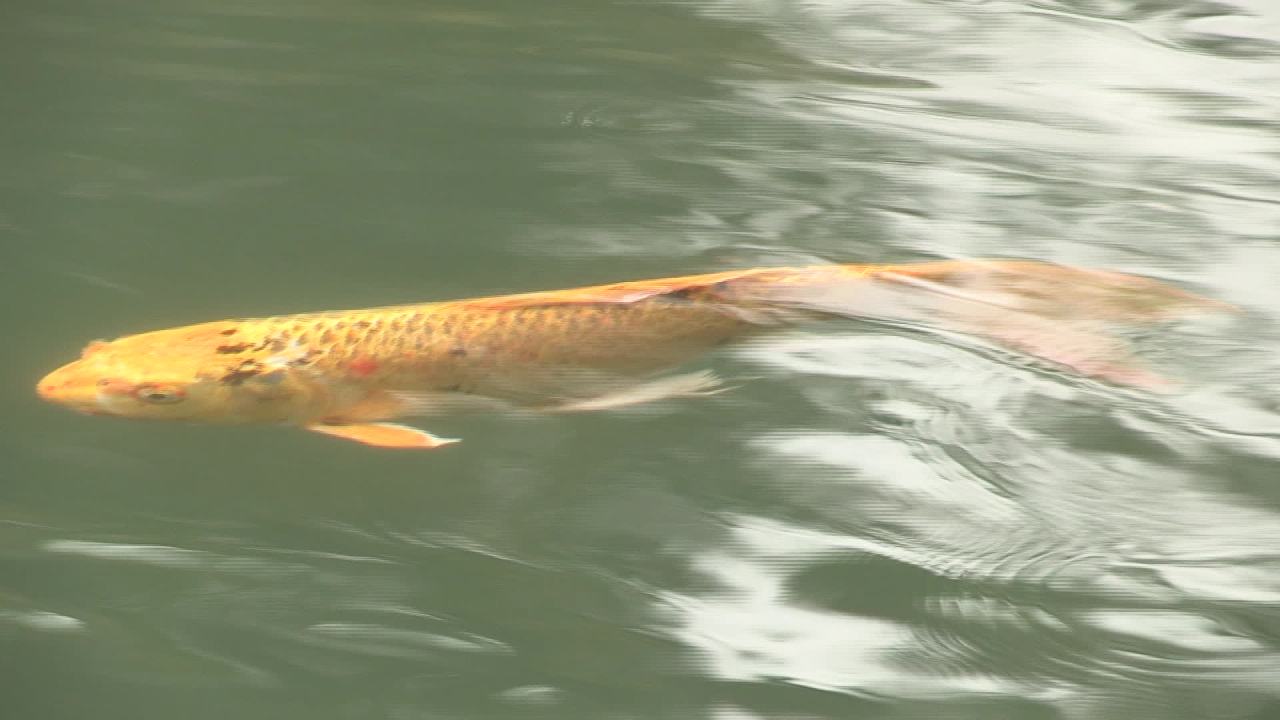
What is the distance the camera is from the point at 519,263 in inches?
115

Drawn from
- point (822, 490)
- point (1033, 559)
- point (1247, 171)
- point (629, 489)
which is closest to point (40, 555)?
point (629, 489)

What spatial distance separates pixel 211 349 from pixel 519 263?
2.59ft

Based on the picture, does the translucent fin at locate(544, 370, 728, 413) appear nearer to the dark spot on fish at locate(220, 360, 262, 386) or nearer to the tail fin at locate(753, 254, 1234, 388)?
the tail fin at locate(753, 254, 1234, 388)

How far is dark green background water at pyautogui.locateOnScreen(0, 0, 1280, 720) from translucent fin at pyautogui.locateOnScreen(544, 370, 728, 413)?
0.12 ft

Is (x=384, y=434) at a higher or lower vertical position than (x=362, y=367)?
lower

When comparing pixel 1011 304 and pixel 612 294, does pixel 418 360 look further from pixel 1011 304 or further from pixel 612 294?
pixel 1011 304

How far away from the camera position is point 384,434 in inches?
89.2

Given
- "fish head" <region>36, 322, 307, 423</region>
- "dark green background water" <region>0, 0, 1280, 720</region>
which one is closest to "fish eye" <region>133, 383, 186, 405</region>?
"fish head" <region>36, 322, 307, 423</region>

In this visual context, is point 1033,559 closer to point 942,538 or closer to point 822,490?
point 942,538

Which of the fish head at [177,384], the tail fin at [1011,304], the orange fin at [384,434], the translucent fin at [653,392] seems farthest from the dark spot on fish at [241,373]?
the tail fin at [1011,304]

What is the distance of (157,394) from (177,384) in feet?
0.13

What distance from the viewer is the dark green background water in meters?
2.11

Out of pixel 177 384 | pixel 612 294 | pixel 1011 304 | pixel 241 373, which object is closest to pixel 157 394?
pixel 177 384

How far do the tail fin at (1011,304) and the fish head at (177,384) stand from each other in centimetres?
92
